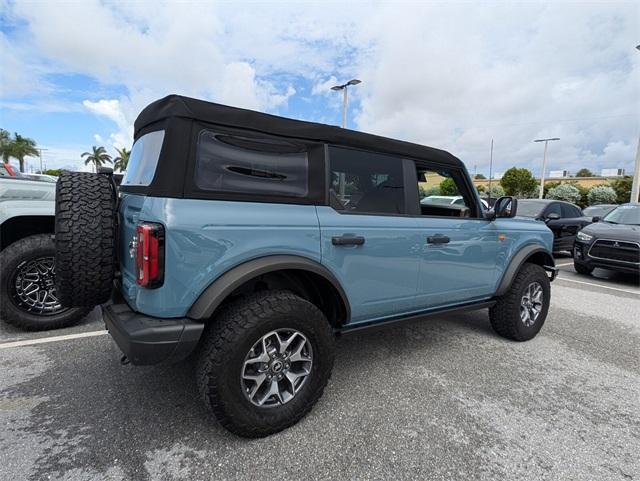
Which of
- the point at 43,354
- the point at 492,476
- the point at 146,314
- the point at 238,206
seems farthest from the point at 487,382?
the point at 43,354

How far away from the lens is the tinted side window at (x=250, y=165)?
2.15 meters

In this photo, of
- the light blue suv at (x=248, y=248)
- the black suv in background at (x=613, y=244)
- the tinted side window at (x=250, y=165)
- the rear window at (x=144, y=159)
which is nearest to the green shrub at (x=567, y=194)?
the black suv in background at (x=613, y=244)

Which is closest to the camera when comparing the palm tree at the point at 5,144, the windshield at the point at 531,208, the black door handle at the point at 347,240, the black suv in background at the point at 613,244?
the black door handle at the point at 347,240

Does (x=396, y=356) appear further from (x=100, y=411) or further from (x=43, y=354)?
(x=43, y=354)

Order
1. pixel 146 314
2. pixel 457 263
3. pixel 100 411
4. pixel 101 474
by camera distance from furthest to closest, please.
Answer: pixel 457 263 < pixel 100 411 < pixel 146 314 < pixel 101 474

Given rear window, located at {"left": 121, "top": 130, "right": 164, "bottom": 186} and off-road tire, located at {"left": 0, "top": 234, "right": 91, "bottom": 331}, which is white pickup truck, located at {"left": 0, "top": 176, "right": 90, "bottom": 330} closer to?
off-road tire, located at {"left": 0, "top": 234, "right": 91, "bottom": 331}

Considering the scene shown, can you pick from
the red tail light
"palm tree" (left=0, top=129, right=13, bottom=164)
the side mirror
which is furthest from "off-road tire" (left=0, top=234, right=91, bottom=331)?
"palm tree" (left=0, top=129, right=13, bottom=164)

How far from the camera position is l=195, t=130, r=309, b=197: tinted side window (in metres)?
2.15

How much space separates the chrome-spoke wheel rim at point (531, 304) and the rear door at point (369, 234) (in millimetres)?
1634

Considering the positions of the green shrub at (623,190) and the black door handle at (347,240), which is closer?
the black door handle at (347,240)

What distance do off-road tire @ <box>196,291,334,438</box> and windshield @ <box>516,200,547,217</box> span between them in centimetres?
841

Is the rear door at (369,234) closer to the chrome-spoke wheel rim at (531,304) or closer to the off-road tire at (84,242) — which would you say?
the off-road tire at (84,242)

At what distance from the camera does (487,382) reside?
3.05 meters

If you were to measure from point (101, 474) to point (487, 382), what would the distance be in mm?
2710
